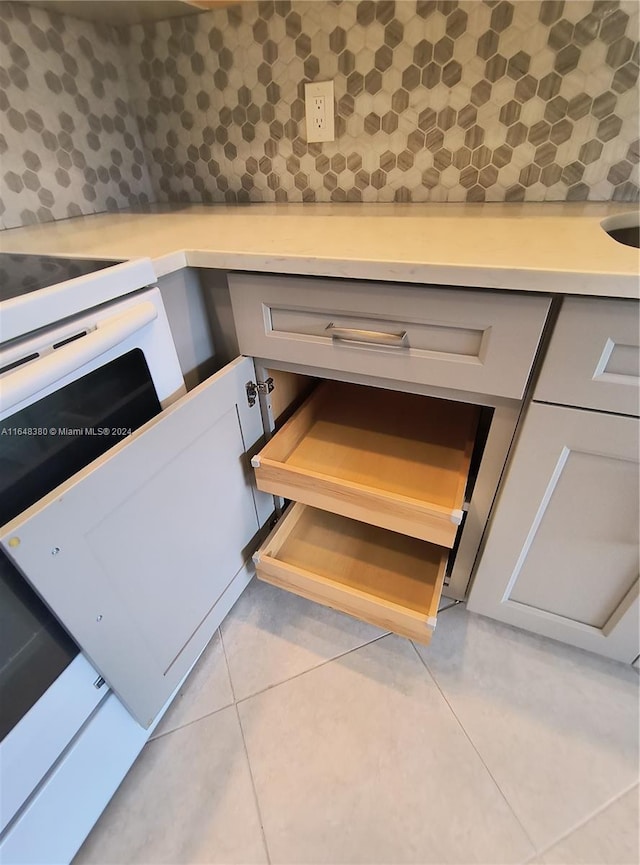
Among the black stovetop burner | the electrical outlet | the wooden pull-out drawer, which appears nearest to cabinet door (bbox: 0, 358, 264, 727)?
the wooden pull-out drawer

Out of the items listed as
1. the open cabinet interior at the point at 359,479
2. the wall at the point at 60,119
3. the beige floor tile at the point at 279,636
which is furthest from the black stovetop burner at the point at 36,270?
the beige floor tile at the point at 279,636

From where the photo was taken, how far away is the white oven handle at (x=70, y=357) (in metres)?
0.48

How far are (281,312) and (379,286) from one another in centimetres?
22

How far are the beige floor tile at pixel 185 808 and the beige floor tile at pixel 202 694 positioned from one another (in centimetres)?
2

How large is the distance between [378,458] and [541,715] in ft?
2.25

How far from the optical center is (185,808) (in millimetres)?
838

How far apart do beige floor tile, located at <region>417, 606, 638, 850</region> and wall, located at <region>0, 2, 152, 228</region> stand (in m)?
1.56

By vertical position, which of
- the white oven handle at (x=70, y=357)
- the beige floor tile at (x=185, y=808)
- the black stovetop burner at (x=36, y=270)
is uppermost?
the black stovetop burner at (x=36, y=270)

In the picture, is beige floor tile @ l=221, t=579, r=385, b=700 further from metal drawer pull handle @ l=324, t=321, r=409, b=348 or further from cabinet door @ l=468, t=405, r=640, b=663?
metal drawer pull handle @ l=324, t=321, r=409, b=348

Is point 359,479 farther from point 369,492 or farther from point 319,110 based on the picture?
point 319,110

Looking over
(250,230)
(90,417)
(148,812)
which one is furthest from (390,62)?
(148,812)

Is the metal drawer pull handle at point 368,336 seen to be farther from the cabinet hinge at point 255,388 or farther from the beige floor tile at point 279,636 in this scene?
the beige floor tile at point 279,636

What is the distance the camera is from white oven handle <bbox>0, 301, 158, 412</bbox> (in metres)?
0.48

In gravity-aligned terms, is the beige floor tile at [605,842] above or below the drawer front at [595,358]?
below
